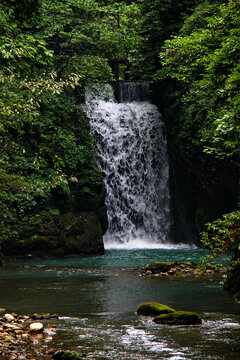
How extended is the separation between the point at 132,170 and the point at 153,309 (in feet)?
60.3

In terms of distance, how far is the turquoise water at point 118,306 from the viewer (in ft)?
20.2

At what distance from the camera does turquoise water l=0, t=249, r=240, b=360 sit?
6152 mm

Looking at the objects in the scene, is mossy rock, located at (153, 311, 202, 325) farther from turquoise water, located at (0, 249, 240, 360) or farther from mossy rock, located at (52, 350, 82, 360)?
mossy rock, located at (52, 350, 82, 360)

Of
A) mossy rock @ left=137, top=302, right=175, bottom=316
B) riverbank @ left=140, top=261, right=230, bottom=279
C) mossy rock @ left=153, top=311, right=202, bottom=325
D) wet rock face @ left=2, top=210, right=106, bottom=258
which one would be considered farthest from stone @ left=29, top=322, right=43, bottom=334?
wet rock face @ left=2, top=210, right=106, bottom=258

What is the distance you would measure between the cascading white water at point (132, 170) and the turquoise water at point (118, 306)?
24.0ft

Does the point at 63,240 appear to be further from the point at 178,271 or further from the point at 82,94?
the point at 82,94

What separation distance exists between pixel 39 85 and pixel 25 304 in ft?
18.4

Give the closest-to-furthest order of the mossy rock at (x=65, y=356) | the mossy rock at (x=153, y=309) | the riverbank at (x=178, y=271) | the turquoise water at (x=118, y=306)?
the mossy rock at (x=65, y=356), the turquoise water at (x=118, y=306), the mossy rock at (x=153, y=309), the riverbank at (x=178, y=271)

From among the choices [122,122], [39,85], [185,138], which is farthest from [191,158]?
[39,85]

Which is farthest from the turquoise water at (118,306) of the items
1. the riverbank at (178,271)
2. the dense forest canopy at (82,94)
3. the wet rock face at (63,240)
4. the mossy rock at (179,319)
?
the dense forest canopy at (82,94)

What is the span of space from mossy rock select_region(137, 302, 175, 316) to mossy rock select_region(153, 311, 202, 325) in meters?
0.56

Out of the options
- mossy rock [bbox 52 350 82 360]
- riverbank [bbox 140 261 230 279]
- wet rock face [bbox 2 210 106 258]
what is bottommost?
riverbank [bbox 140 261 230 279]

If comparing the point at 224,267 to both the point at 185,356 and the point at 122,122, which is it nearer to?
the point at 185,356

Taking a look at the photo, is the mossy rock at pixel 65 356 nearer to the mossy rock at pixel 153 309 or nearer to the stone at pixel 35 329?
the stone at pixel 35 329
